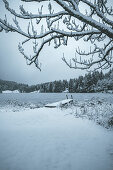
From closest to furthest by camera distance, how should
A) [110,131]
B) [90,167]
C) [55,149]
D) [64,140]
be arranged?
[90,167] → [55,149] → [64,140] → [110,131]

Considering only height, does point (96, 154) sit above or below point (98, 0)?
below

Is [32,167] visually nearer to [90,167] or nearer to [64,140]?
[90,167]

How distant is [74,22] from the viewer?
496 cm

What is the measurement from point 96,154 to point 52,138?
5.05 feet

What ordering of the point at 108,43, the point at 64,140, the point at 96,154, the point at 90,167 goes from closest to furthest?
the point at 90,167
the point at 96,154
the point at 64,140
the point at 108,43

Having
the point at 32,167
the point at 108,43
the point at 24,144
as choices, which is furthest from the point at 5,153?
the point at 108,43

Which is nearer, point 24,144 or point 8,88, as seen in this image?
point 24,144

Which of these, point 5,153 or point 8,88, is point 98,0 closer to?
point 5,153

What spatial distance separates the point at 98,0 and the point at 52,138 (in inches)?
181

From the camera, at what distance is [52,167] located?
255 centimetres

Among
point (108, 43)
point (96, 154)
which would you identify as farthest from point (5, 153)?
point (108, 43)

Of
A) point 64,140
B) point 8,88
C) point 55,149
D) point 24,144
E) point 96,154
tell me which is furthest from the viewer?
point 8,88

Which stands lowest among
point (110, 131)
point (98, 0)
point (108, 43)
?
point (110, 131)

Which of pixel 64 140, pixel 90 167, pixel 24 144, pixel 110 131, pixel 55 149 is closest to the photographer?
pixel 90 167
